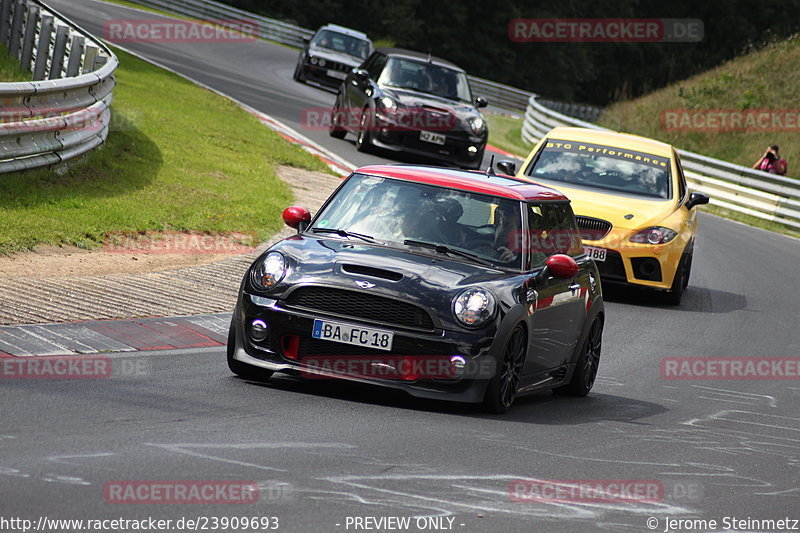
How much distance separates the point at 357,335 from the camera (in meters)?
8.20

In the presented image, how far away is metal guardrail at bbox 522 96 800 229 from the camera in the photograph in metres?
29.1

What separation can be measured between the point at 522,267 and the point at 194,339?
105 inches

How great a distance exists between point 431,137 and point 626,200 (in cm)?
888

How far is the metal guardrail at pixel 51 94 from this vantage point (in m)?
14.4

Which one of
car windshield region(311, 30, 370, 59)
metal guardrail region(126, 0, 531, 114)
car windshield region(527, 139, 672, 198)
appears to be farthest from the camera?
metal guardrail region(126, 0, 531, 114)

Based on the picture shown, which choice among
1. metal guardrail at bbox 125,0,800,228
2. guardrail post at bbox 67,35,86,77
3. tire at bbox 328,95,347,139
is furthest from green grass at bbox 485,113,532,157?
guardrail post at bbox 67,35,86,77

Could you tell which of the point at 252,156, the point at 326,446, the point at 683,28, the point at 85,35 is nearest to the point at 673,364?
the point at 326,446

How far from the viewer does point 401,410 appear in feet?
27.8

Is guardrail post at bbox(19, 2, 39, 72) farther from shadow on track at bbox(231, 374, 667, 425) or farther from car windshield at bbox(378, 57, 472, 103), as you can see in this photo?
shadow on track at bbox(231, 374, 667, 425)

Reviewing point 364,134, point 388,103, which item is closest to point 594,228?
point 388,103

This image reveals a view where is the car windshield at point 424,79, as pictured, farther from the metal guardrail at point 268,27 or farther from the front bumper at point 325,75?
the metal guardrail at point 268,27

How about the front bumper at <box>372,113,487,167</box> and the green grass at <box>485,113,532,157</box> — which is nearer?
the front bumper at <box>372,113,487,167</box>

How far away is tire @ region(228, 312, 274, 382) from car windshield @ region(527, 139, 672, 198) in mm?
7875

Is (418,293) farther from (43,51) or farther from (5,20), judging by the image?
(5,20)
